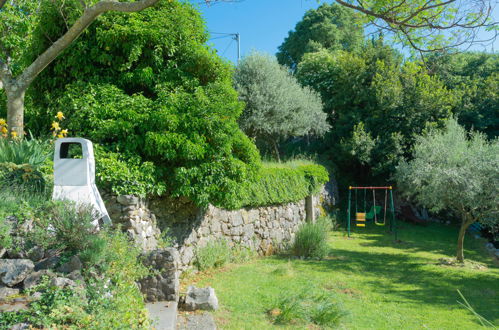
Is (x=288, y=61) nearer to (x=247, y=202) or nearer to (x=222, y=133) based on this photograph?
(x=247, y=202)

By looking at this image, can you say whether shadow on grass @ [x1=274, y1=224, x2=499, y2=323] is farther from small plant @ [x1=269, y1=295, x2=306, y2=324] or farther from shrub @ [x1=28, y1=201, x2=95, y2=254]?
shrub @ [x1=28, y1=201, x2=95, y2=254]

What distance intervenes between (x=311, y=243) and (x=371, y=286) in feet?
8.43

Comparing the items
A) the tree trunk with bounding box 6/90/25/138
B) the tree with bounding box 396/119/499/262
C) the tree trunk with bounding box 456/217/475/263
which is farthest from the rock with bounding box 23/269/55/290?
the tree trunk with bounding box 456/217/475/263

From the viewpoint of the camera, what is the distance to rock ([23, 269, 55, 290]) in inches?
135

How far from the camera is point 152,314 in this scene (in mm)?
4582

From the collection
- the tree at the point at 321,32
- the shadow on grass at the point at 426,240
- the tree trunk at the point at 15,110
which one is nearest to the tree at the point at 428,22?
the tree trunk at the point at 15,110

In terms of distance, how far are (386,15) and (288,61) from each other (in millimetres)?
29168

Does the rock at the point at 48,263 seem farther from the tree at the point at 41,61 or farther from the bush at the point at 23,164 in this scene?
the tree at the point at 41,61

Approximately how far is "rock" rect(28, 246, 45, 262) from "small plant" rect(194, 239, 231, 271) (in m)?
4.25

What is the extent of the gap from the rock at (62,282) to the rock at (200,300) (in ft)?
7.16

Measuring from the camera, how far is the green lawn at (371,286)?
19.5 feet

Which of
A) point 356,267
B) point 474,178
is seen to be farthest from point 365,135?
point 356,267

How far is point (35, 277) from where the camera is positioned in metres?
3.51

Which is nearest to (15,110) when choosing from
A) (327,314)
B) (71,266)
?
(71,266)
